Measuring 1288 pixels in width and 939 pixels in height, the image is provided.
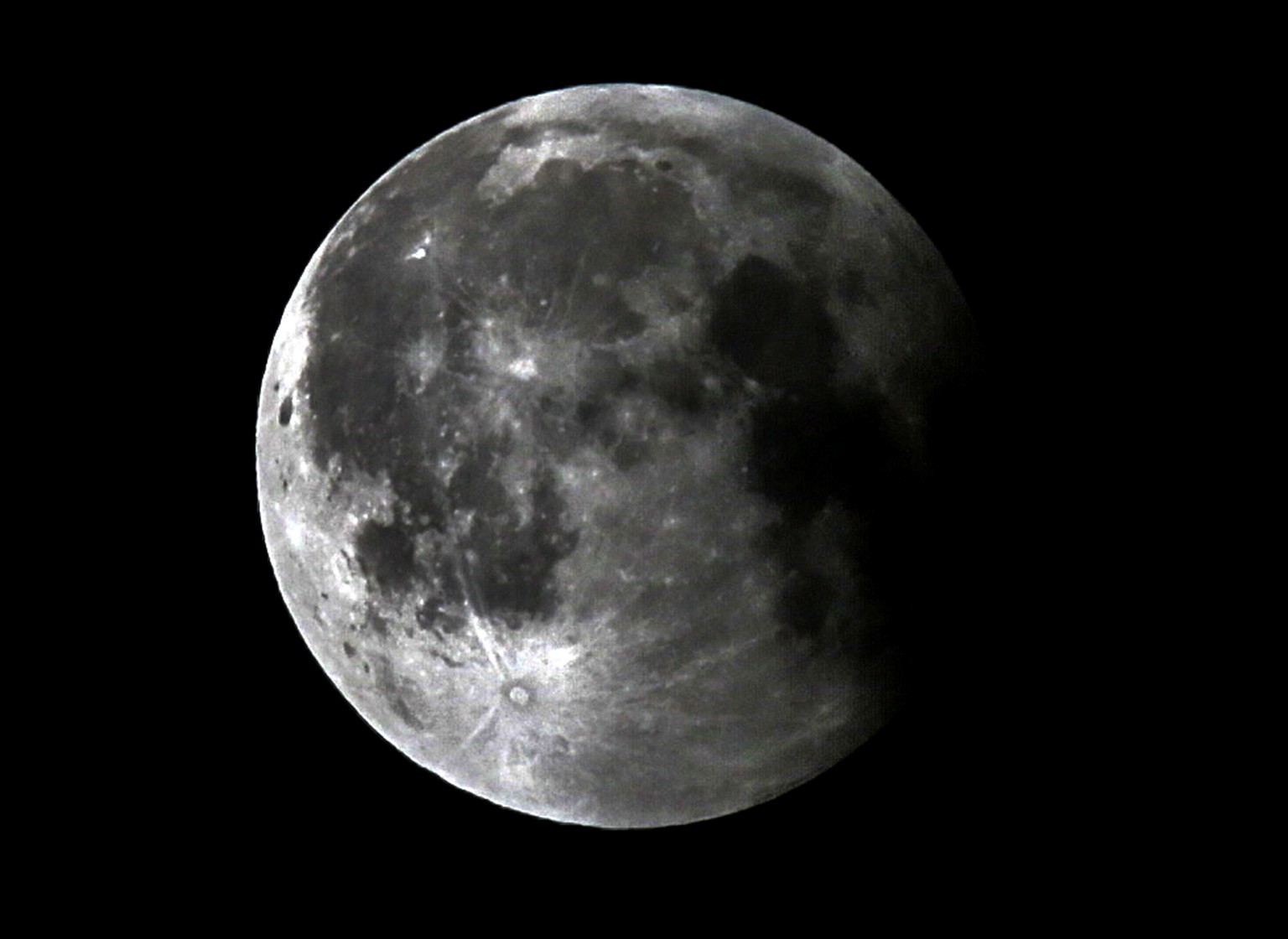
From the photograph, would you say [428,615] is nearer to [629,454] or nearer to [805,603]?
[629,454]

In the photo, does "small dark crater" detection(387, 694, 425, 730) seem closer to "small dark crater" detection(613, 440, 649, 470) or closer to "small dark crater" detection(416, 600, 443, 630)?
"small dark crater" detection(416, 600, 443, 630)

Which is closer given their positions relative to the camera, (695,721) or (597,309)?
(597,309)

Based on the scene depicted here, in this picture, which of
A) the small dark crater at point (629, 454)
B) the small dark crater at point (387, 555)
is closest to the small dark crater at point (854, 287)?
the small dark crater at point (629, 454)

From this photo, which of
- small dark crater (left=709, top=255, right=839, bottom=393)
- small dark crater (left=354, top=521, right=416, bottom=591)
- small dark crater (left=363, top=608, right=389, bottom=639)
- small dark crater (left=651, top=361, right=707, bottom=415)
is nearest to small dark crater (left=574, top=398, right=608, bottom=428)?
small dark crater (left=651, top=361, right=707, bottom=415)

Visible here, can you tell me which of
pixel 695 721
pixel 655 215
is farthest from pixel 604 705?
pixel 655 215

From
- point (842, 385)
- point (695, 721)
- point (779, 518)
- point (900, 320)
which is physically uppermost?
point (900, 320)

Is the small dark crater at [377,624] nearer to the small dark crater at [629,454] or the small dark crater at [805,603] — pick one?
the small dark crater at [629,454]

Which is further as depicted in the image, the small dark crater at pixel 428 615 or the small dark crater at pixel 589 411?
the small dark crater at pixel 428 615

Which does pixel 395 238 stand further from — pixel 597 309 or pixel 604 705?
pixel 604 705
